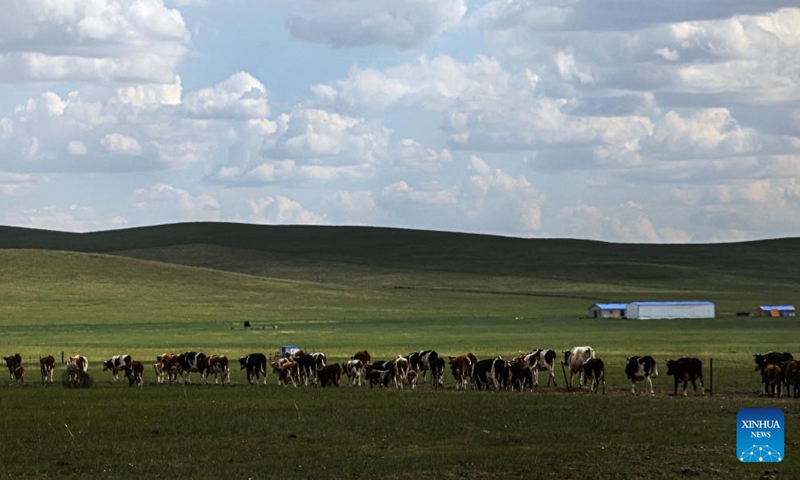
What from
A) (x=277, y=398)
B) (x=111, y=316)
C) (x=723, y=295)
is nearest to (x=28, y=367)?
(x=277, y=398)

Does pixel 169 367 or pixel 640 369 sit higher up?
pixel 640 369

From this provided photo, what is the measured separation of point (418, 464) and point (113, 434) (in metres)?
8.59

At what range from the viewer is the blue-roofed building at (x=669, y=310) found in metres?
123

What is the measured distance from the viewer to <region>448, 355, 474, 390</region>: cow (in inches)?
1850

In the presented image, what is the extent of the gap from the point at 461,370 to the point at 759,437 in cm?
2393

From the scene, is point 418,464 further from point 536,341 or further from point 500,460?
point 536,341

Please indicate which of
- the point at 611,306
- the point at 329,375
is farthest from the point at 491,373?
the point at 611,306

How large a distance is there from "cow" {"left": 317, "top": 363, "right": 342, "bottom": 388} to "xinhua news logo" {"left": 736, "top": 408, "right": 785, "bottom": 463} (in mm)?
21271

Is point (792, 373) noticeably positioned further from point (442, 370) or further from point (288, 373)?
point (288, 373)

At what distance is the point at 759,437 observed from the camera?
23.4 metres

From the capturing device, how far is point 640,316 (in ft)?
404

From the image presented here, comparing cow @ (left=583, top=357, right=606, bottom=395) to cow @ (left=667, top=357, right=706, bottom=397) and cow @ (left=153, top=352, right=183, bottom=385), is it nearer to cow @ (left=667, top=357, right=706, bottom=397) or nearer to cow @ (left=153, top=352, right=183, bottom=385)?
cow @ (left=667, top=357, right=706, bottom=397)

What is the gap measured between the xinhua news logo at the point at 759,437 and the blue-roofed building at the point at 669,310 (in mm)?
97327

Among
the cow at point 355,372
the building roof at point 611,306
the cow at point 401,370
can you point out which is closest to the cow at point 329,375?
the cow at point 355,372
